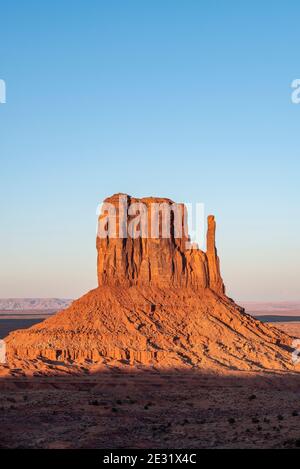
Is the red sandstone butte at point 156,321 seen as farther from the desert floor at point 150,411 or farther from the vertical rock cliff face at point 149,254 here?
the desert floor at point 150,411

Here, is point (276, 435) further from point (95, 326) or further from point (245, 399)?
point (95, 326)

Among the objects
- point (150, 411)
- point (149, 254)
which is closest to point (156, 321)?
point (149, 254)

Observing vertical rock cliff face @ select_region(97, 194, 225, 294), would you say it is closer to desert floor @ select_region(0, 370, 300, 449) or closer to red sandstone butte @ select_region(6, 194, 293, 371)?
red sandstone butte @ select_region(6, 194, 293, 371)

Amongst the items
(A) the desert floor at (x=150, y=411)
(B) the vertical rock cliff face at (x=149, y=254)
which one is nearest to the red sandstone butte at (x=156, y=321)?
(B) the vertical rock cliff face at (x=149, y=254)

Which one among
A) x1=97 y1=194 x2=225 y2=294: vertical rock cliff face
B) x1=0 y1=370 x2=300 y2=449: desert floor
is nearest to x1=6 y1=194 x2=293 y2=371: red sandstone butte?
x1=97 y1=194 x2=225 y2=294: vertical rock cliff face

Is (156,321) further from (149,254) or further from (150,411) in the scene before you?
(150,411)
